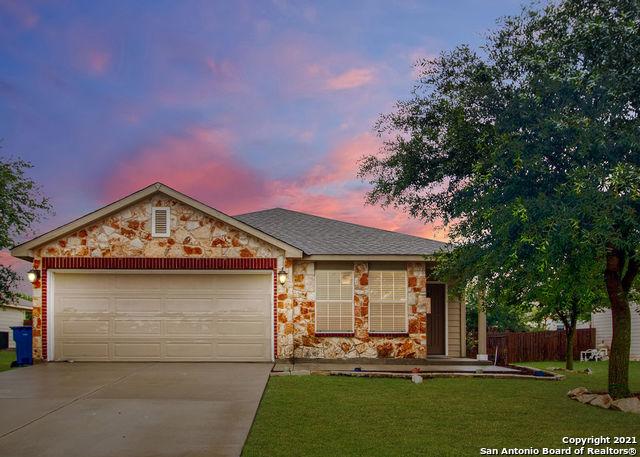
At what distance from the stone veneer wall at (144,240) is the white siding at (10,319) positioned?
2065cm

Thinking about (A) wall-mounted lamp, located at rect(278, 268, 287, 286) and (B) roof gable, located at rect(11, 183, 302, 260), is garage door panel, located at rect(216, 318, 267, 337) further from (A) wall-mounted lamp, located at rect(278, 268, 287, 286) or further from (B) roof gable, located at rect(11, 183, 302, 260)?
(B) roof gable, located at rect(11, 183, 302, 260)

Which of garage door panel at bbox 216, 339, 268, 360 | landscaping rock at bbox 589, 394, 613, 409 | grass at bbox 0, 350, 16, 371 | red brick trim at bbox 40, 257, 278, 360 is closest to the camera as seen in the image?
landscaping rock at bbox 589, 394, 613, 409

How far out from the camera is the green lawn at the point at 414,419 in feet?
24.6

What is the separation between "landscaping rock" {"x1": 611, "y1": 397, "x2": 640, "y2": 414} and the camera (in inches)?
398

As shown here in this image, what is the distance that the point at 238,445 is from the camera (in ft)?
24.3

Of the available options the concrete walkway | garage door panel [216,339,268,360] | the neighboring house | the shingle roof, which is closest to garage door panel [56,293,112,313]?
garage door panel [216,339,268,360]

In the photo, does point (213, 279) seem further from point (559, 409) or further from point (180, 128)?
point (559, 409)

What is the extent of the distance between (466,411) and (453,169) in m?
5.10

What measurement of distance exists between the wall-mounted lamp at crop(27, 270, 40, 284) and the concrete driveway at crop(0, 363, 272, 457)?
2.54 metres

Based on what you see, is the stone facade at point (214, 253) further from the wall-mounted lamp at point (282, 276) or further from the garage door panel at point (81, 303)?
the garage door panel at point (81, 303)

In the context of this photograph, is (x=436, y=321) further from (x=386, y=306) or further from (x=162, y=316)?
(x=162, y=316)

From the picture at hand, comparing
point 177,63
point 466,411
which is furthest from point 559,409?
point 177,63

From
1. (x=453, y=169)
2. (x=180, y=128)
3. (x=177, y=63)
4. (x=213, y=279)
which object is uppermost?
(x=177, y=63)

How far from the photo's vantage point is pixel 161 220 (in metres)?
16.4
